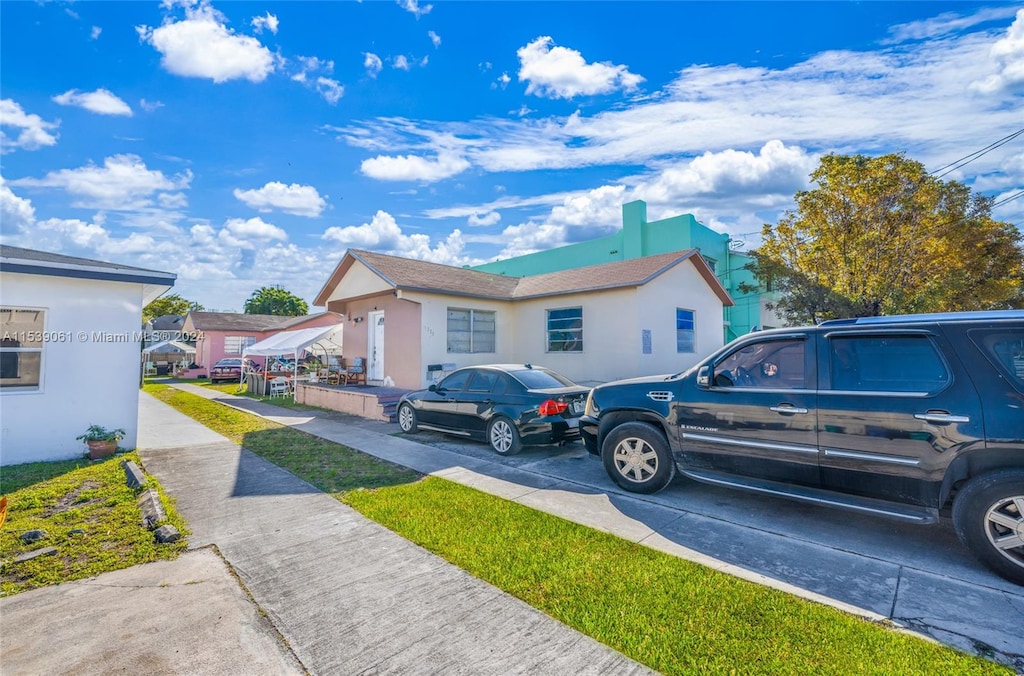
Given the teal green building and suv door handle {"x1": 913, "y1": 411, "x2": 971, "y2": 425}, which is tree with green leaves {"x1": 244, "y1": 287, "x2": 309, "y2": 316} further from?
suv door handle {"x1": 913, "y1": 411, "x2": 971, "y2": 425}

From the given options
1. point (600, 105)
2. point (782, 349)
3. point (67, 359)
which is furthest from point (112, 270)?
point (600, 105)

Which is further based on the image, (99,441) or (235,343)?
(235,343)

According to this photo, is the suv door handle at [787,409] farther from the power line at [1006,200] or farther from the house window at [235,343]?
the house window at [235,343]

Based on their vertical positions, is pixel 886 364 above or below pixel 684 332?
below

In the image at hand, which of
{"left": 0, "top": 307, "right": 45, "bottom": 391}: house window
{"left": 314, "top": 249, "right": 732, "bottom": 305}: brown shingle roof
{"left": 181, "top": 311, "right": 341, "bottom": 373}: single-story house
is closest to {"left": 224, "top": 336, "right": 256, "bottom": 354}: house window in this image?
{"left": 181, "top": 311, "right": 341, "bottom": 373}: single-story house

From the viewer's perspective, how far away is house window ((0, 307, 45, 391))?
7234mm

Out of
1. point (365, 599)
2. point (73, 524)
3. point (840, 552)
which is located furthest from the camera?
point (73, 524)

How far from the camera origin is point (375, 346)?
52.0ft

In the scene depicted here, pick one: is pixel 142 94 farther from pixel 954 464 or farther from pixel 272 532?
pixel 954 464

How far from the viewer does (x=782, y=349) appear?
489cm

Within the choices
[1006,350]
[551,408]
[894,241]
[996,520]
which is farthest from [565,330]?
[996,520]

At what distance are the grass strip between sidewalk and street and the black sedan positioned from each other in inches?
90.4

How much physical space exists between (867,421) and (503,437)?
17.5 feet

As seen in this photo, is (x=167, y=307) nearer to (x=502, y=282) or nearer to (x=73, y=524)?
(x=502, y=282)
